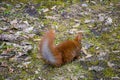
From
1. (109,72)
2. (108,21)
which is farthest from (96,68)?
(108,21)

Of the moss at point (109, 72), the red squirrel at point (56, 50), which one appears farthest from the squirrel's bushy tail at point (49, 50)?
the moss at point (109, 72)

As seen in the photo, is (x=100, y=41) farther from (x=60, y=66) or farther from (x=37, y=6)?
(x=37, y=6)

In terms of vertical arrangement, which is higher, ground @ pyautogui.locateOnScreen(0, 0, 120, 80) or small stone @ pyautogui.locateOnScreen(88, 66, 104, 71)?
ground @ pyautogui.locateOnScreen(0, 0, 120, 80)

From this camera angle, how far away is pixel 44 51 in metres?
3.42

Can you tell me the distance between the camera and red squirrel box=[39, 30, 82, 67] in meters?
3.35

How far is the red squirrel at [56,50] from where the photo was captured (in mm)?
3348

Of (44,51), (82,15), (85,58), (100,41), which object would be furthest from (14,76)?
(82,15)

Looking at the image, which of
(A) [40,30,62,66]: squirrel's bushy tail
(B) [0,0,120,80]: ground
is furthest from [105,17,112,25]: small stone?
(A) [40,30,62,66]: squirrel's bushy tail

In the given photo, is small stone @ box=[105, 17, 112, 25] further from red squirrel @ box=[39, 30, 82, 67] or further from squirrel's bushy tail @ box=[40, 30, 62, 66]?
squirrel's bushy tail @ box=[40, 30, 62, 66]

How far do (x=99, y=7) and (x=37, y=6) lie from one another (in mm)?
1042

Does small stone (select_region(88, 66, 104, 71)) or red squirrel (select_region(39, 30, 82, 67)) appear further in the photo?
small stone (select_region(88, 66, 104, 71))

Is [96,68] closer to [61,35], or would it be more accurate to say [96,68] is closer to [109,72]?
[109,72]

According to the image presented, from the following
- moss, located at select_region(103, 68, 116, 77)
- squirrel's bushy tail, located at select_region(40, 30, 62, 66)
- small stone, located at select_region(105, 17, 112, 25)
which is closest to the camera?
squirrel's bushy tail, located at select_region(40, 30, 62, 66)

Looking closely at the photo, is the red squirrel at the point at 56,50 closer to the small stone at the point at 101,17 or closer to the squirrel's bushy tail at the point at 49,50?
the squirrel's bushy tail at the point at 49,50
